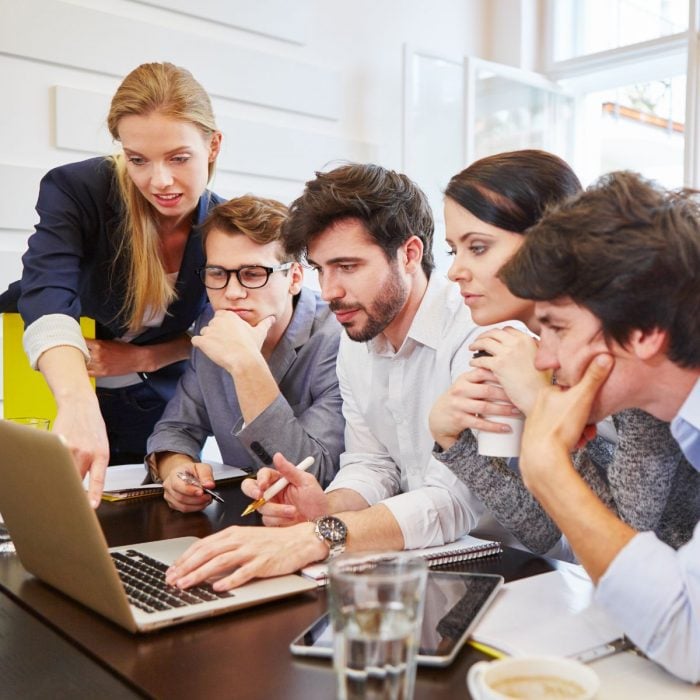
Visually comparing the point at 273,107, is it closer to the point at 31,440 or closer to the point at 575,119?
the point at 575,119

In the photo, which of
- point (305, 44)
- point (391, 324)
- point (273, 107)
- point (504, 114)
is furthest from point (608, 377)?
point (504, 114)

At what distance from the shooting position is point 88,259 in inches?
83.6

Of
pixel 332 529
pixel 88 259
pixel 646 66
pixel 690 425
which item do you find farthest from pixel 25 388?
pixel 646 66

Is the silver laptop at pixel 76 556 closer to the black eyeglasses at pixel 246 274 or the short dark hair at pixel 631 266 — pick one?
the short dark hair at pixel 631 266

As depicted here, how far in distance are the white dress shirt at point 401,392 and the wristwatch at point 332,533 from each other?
264mm

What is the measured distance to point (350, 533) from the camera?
3.96 ft

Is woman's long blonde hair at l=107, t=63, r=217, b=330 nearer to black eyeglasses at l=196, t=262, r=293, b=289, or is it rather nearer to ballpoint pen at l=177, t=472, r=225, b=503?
black eyeglasses at l=196, t=262, r=293, b=289

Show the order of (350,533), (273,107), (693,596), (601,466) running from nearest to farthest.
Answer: (693,596) < (350,533) < (601,466) < (273,107)

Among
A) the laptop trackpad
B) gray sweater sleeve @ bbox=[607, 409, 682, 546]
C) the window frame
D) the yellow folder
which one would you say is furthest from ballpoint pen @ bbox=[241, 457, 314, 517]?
the window frame

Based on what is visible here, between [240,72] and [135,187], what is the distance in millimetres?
2413

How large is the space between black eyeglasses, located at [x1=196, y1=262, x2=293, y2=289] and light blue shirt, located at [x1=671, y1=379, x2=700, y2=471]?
1.12 meters

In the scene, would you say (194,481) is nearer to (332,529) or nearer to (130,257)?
(332,529)

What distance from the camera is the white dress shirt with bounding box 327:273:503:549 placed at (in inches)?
62.1

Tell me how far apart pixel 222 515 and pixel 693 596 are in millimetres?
857
